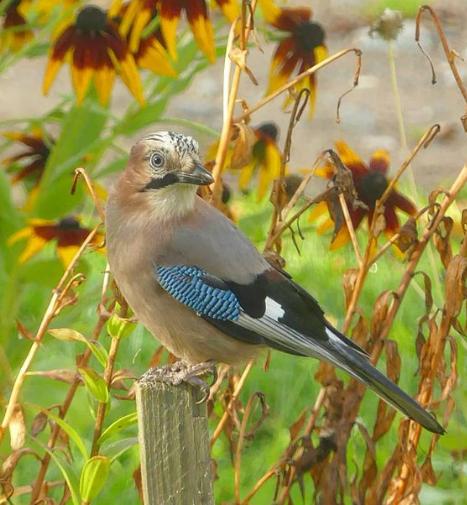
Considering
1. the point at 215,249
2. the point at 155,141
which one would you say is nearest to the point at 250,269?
the point at 215,249

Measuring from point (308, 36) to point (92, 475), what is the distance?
1392mm

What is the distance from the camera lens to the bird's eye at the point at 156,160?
7.85 feet

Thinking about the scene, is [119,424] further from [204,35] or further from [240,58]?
[204,35]

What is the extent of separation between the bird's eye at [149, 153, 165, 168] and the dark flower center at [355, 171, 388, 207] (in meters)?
0.72

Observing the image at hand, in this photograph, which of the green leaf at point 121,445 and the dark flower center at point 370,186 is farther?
the dark flower center at point 370,186

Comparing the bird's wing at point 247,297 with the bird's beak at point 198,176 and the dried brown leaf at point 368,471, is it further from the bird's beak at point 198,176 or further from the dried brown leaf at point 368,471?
the dried brown leaf at point 368,471

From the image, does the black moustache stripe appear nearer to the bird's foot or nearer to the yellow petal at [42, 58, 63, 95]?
the bird's foot

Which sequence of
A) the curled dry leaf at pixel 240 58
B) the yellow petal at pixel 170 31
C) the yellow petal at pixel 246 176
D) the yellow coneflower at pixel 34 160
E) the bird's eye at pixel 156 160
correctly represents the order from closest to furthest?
the bird's eye at pixel 156 160
the curled dry leaf at pixel 240 58
the yellow petal at pixel 170 31
the yellow petal at pixel 246 176
the yellow coneflower at pixel 34 160

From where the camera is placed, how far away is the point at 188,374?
2.36 metres

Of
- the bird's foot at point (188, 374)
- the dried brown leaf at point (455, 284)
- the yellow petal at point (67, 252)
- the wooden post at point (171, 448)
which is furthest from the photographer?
the yellow petal at point (67, 252)

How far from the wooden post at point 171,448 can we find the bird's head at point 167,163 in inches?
14.0

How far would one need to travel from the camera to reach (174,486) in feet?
7.09

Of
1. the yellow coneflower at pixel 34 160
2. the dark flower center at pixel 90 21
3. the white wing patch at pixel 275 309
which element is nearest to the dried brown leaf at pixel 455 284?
the white wing patch at pixel 275 309

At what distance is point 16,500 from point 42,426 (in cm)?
75
